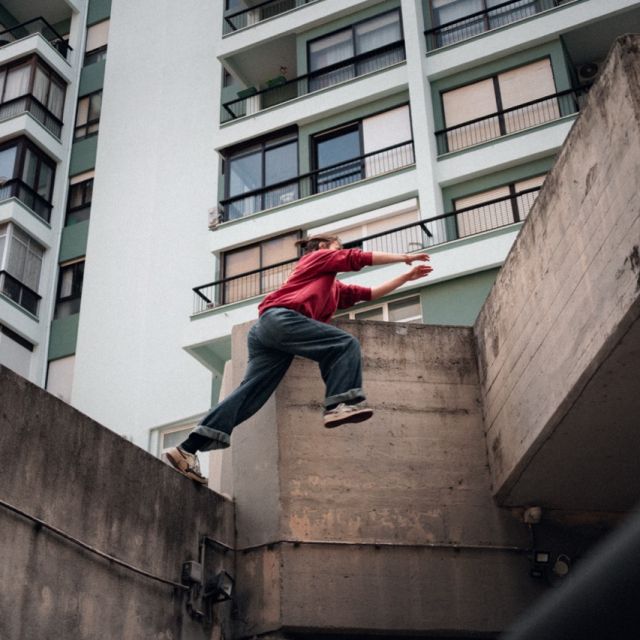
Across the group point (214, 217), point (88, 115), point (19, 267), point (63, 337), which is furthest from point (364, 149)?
point (88, 115)

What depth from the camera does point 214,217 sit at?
25.6m

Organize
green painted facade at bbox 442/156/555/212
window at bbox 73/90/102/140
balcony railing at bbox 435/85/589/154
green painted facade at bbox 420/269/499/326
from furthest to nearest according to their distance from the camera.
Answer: window at bbox 73/90/102/140
balcony railing at bbox 435/85/589/154
green painted facade at bbox 442/156/555/212
green painted facade at bbox 420/269/499/326

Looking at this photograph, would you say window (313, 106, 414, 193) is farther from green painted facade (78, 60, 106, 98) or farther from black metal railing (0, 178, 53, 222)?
green painted facade (78, 60, 106, 98)

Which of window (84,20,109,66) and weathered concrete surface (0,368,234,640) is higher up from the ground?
window (84,20,109,66)

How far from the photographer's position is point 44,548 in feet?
20.7

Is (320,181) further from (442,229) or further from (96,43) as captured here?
(96,43)

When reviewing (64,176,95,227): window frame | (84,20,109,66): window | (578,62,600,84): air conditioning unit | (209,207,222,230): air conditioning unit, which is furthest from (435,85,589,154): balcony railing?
(84,20,109,66): window

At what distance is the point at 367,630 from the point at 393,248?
15.4m

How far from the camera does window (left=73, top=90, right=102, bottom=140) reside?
3105cm

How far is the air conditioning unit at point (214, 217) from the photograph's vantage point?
25422mm

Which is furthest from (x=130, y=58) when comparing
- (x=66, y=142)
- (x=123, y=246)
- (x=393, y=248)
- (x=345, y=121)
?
(x=393, y=248)

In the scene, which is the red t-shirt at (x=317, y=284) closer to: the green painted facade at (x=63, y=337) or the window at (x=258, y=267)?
the window at (x=258, y=267)

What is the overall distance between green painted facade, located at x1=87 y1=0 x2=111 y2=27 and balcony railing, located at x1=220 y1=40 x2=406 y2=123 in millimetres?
8022

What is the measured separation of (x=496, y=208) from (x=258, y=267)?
6202 mm
